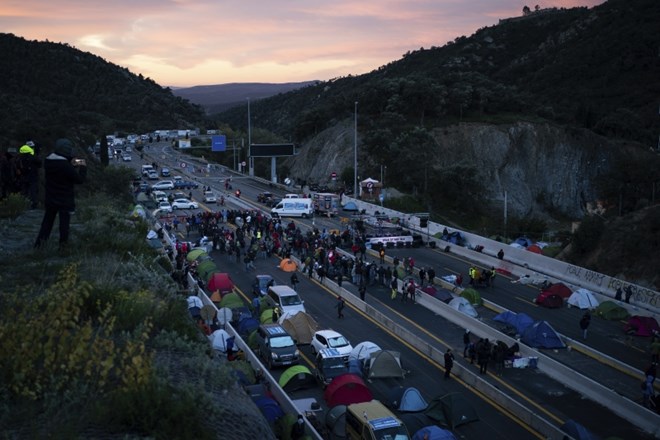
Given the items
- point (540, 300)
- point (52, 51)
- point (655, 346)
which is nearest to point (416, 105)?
point (540, 300)

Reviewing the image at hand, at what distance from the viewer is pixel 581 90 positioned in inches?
4569

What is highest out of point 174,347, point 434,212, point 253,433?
point 174,347

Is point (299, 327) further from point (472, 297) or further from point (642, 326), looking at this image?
point (642, 326)

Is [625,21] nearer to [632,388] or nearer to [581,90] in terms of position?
[581,90]

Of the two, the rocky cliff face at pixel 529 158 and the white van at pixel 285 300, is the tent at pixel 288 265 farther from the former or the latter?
the rocky cliff face at pixel 529 158

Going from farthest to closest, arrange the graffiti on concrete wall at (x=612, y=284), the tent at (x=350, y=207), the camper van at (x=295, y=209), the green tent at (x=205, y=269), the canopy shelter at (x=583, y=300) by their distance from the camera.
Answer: the tent at (x=350, y=207) < the camper van at (x=295, y=209) < the green tent at (x=205, y=269) < the canopy shelter at (x=583, y=300) < the graffiti on concrete wall at (x=612, y=284)

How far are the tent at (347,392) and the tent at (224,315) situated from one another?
731 centimetres

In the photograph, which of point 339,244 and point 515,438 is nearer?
point 515,438

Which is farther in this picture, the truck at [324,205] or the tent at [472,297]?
the truck at [324,205]

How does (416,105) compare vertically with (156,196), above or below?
above

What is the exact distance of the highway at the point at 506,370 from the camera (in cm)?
1722

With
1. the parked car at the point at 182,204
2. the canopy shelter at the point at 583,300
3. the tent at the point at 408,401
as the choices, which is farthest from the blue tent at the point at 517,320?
the parked car at the point at 182,204

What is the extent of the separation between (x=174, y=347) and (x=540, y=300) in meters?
25.2

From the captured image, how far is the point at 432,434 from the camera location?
46.5 ft
